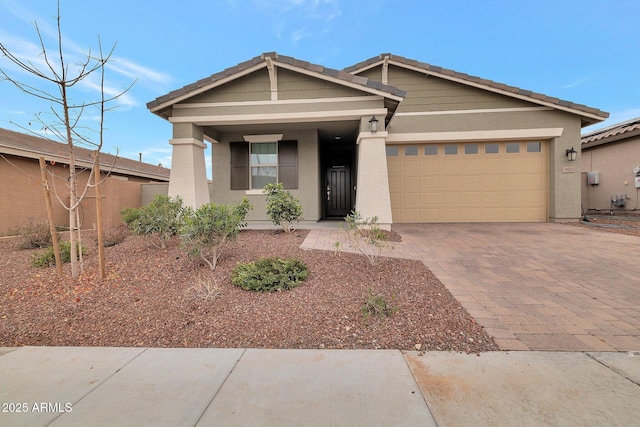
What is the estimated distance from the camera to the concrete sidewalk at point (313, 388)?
1.82 meters

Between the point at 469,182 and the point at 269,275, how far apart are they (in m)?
8.84

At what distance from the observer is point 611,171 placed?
39.3 feet

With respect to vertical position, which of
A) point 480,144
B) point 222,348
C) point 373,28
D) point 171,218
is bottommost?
point 222,348

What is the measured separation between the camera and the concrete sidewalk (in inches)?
71.6

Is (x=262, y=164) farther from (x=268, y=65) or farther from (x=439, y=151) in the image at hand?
(x=439, y=151)

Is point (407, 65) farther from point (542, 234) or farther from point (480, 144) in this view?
point (542, 234)

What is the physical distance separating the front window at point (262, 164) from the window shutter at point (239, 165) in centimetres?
17

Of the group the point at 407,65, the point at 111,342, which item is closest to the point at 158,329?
the point at 111,342

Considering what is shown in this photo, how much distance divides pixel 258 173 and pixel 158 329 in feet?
23.0

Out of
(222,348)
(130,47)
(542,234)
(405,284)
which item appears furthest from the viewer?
(542,234)

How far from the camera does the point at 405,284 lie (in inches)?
154

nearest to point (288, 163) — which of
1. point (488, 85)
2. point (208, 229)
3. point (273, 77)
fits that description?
point (273, 77)

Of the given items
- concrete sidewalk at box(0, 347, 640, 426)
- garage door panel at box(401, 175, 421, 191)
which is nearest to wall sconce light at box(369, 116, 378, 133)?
garage door panel at box(401, 175, 421, 191)

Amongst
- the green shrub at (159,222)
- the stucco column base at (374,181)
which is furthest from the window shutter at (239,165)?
the stucco column base at (374,181)
